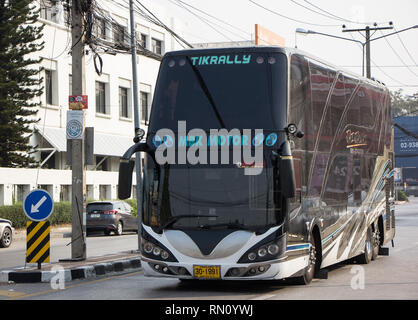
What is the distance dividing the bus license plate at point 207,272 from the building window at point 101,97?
37369mm

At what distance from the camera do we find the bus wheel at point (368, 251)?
17.6 metres

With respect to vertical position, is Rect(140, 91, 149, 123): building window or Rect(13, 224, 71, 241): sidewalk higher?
Rect(140, 91, 149, 123): building window

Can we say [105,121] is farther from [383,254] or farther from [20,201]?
[383,254]

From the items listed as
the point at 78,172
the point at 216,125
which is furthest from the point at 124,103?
the point at 216,125

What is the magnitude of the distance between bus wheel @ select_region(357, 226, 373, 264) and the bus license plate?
6.47 m

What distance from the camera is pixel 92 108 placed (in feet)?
156

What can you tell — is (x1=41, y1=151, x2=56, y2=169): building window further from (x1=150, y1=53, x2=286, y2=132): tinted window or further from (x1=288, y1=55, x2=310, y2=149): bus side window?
(x1=288, y1=55, x2=310, y2=149): bus side window

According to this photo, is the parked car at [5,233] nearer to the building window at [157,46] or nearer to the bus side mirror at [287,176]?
the bus side mirror at [287,176]

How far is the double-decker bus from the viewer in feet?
39.8

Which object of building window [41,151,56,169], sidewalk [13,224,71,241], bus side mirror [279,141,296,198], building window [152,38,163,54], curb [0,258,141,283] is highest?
building window [152,38,163,54]

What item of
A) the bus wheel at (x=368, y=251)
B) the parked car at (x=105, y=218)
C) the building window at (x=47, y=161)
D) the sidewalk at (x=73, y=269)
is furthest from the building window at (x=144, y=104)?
the bus wheel at (x=368, y=251)

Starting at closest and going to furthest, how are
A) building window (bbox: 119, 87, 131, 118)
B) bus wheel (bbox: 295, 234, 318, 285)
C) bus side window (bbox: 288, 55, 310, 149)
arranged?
bus side window (bbox: 288, 55, 310, 149) < bus wheel (bbox: 295, 234, 318, 285) < building window (bbox: 119, 87, 131, 118)

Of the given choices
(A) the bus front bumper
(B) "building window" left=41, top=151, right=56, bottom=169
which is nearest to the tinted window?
(A) the bus front bumper
